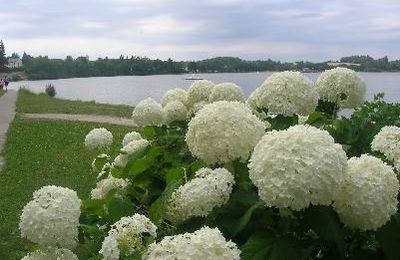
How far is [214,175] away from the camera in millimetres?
2273

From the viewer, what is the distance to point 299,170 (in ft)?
6.34

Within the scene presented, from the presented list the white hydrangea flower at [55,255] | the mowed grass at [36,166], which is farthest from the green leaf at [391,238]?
the mowed grass at [36,166]

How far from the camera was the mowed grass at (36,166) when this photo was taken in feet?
34.0

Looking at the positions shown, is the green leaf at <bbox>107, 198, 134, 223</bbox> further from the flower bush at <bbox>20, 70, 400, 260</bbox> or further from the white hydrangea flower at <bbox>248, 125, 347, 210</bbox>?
the white hydrangea flower at <bbox>248, 125, 347, 210</bbox>

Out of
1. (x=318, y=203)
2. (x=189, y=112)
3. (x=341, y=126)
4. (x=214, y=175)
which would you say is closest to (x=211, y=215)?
(x=214, y=175)

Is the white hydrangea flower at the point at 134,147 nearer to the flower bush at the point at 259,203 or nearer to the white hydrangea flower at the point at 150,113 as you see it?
the white hydrangea flower at the point at 150,113

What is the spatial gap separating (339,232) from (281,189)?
0.29 metres

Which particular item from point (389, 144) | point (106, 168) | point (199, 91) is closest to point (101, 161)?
point (106, 168)

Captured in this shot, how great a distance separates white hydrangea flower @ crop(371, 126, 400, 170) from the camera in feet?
8.24

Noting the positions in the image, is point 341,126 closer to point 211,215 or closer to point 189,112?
point 211,215

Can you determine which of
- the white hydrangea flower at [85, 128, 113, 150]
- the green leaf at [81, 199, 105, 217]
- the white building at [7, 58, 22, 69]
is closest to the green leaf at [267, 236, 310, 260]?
the green leaf at [81, 199, 105, 217]

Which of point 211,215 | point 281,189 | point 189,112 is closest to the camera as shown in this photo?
point 281,189

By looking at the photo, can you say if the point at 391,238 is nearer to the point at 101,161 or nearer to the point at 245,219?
the point at 245,219

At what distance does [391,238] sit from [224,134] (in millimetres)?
771
